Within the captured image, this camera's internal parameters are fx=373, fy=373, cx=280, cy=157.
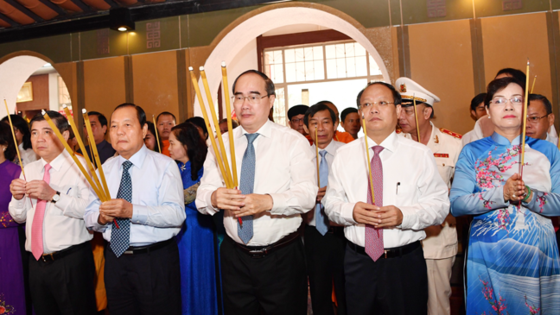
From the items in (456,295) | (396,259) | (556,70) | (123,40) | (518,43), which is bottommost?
(456,295)

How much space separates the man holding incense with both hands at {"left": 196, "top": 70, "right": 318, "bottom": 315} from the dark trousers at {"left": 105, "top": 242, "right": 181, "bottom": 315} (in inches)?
14.3

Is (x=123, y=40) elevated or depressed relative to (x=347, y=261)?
elevated

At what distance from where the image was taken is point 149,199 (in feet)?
6.61

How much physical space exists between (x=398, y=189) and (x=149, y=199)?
1293 millimetres

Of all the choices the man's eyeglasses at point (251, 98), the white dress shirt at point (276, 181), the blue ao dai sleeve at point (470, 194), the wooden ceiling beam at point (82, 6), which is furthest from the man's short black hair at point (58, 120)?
the wooden ceiling beam at point (82, 6)

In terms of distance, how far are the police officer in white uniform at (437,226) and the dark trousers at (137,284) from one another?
158 cm

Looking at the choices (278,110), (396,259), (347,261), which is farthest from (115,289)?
(278,110)

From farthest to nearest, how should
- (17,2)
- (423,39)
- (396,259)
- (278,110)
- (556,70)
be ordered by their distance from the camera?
(278,110) < (17,2) < (423,39) < (556,70) < (396,259)

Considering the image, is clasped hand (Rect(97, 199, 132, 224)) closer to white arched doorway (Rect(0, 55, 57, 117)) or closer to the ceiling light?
the ceiling light

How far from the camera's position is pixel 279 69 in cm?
920

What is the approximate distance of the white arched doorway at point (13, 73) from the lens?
566 cm

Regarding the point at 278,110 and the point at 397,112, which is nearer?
the point at 397,112

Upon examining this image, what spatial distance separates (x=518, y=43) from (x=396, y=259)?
3.55 m

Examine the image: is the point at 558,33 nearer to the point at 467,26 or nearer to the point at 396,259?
the point at 467,26
